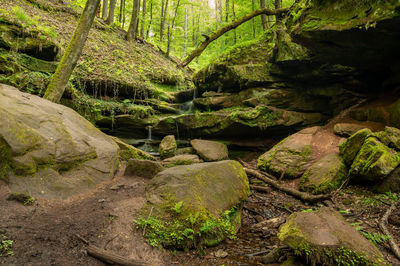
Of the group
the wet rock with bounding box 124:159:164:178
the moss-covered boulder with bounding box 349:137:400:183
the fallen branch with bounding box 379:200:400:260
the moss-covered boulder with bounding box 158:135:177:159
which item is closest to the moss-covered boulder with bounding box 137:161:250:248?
the wet rock with bounding box 124:159:164:178

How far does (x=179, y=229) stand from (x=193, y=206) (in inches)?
18.6

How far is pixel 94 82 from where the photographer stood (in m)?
10.4

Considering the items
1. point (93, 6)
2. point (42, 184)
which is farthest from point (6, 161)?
point (93, 6)

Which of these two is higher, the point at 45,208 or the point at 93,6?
the point at 93,6

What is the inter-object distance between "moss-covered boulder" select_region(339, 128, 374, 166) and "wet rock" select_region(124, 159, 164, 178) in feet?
18.9

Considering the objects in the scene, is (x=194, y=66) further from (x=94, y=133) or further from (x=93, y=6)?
(x=94, y=133)

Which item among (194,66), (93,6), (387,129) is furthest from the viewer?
(194,66)

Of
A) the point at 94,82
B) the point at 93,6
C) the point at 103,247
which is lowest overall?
the point at 103,247

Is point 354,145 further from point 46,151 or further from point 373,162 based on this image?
point 46,151

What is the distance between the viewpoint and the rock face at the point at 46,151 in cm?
371

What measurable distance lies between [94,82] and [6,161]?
7680mm

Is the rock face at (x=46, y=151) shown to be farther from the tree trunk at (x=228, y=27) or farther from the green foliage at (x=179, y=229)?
the tree trunk at (x=228, y=27)

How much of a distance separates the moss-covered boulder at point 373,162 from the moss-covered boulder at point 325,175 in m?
0.35

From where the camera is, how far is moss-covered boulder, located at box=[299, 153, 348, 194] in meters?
6.12
